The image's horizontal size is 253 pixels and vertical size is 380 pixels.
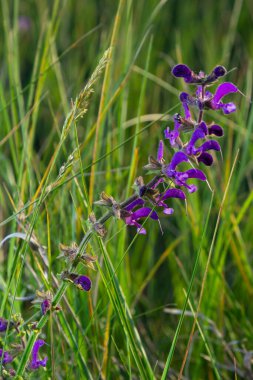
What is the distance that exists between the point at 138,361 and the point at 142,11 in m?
2.58

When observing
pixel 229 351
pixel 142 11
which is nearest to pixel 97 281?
pixel 229 351

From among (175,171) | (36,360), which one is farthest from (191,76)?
(36,360)

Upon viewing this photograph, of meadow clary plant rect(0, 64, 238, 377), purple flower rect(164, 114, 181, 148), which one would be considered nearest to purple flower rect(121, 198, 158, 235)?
meadow clary plant rect(0, 64, 238, 377)

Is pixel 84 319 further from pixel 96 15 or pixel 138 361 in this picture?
pixel 96 15

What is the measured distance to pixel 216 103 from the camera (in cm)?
123

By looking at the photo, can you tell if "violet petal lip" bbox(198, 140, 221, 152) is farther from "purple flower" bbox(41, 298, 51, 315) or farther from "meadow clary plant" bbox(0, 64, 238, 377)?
"purple flower" bbox(41, 298, 51, 315)

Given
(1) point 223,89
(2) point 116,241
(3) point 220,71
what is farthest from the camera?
(2) point 116,241

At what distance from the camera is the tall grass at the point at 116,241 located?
4.46 ft

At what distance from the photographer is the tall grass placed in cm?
136

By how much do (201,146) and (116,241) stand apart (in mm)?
738

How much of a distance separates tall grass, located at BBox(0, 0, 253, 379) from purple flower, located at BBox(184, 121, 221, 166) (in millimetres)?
79

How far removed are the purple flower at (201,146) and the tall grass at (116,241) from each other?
8cm

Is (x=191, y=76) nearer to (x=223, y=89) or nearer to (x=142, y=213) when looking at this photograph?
(x=223, y=89)

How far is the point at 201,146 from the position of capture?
121cm
